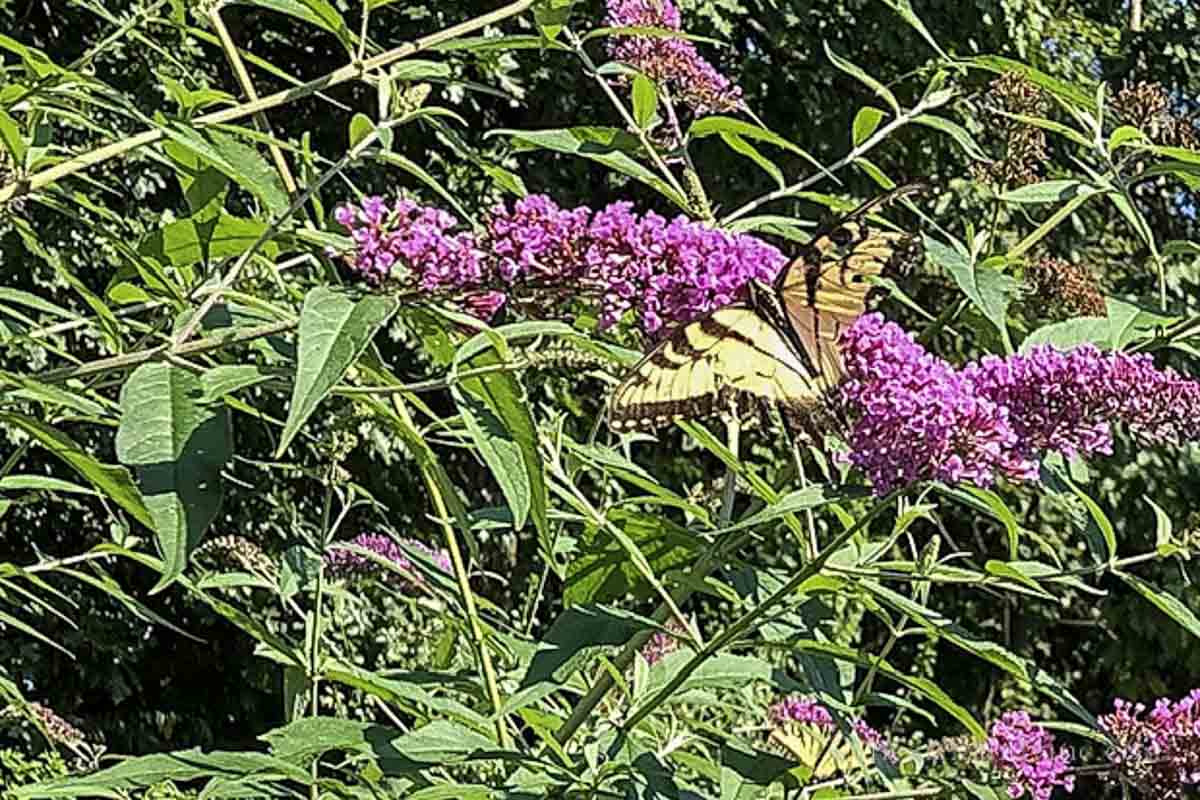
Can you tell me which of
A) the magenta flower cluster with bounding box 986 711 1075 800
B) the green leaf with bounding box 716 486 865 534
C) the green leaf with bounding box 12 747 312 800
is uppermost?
the green leaf with bounding box 716 486 865 534

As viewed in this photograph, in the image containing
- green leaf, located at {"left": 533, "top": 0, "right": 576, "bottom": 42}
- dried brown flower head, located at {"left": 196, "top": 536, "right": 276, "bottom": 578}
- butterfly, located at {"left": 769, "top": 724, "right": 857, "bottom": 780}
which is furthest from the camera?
dried brown flower head, located at {"left": 196, "top": 536, "right": 276, "bottom": 578}

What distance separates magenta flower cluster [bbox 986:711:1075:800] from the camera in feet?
4.90

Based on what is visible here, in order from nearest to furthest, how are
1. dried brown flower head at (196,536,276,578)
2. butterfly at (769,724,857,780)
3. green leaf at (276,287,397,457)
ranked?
green leaf at (276,287,397,457), butterfly at (769,724,857,780), dried brown flower head at (196,536,276,578)

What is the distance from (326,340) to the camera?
96cm

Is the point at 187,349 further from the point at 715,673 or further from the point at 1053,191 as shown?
the point at 1053,191

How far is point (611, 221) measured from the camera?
1132 millimetres

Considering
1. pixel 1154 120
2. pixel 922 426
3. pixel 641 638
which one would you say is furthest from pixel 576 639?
pixel 1154 120

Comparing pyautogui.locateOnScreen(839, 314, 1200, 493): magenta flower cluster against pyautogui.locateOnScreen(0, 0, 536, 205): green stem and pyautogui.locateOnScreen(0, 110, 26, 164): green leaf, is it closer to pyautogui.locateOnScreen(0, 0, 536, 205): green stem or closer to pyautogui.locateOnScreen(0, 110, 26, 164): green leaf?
pyautogui.locateOnScreen(0, 0, 536, 205): green stem

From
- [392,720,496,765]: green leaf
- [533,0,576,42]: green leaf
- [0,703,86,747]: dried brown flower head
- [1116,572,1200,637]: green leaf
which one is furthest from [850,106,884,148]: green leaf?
[0,703,86,747]: dried brown flower head

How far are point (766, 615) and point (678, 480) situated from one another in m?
3.28

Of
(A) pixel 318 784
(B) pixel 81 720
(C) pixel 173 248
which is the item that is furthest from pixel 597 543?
(B) pixel 81 720

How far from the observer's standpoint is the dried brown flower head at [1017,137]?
150 centimetres

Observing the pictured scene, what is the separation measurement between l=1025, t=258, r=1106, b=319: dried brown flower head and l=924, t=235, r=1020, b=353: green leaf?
125mm

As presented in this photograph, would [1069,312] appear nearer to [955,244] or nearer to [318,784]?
[955,244]
